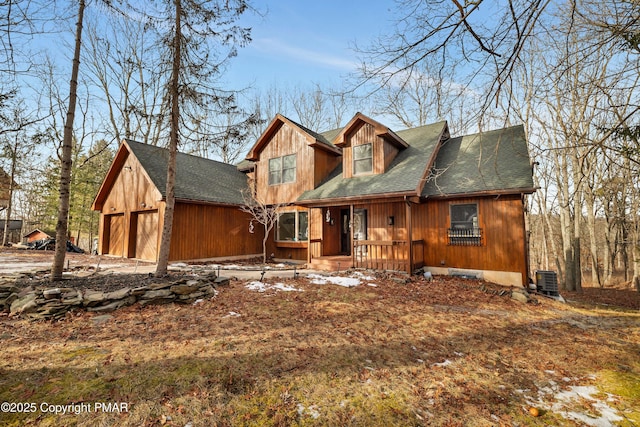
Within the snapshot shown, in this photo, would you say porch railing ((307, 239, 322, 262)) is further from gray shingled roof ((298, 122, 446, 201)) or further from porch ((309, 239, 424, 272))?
gray shingled roof ((298, 122, 446, 201))

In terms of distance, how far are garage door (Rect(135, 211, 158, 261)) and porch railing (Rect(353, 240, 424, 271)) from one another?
367 inches

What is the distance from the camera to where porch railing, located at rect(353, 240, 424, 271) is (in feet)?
33.3

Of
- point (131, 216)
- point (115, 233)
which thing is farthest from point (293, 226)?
point (115, 233)

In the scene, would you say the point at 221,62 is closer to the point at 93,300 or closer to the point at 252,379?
the point at 93,300

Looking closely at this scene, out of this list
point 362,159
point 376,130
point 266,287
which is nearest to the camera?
point 266,287

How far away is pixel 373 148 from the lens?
12156mm

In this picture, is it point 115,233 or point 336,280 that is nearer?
point 336,280

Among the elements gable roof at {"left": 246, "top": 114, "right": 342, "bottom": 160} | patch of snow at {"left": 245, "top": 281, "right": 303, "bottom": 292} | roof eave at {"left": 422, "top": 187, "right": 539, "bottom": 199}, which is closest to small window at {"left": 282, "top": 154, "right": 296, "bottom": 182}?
gable roof at {"left": 246, "top": 114, "right": 342, "bottom": 160}

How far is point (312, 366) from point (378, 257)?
8.13 m

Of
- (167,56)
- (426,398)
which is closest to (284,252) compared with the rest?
(167,56)

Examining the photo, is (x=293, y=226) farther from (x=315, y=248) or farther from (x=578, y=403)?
(x=578, y=403)

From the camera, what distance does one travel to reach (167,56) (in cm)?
792

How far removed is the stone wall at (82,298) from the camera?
4949 millimetres

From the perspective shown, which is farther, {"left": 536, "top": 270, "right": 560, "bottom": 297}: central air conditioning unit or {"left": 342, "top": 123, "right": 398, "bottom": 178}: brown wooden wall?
{"left": 342, "top": 123, "right": 398, "bottom": 178}: brown wooden wall
